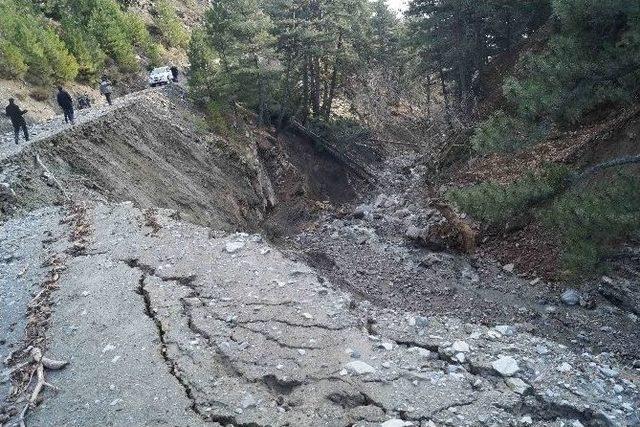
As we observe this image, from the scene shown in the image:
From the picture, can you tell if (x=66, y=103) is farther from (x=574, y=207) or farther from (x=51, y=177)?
(x=574, y=207)

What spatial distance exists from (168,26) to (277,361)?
133 feet

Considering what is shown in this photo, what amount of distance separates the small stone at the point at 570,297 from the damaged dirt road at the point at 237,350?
82.1 inches

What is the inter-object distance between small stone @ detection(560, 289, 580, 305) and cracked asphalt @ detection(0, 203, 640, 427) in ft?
12.2

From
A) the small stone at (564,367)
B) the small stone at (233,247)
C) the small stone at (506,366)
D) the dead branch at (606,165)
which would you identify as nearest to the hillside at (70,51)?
the small stone at (233,247)

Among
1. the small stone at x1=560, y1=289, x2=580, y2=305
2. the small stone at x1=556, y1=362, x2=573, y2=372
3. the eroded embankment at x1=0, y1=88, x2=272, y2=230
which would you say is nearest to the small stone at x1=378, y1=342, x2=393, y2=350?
the small stone at x1=556, y1=362, x2=573, y2=372

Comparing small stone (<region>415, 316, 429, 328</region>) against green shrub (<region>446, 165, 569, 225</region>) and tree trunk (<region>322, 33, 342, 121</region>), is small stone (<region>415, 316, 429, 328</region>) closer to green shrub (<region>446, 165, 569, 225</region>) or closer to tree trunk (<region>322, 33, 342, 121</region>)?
green shrub (<region>446, 165, 569, 225</region>)

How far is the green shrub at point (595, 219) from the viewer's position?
21.9 feet

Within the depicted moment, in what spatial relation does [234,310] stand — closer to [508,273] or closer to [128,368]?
[128,368]

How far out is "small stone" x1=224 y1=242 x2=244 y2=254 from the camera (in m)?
8.52

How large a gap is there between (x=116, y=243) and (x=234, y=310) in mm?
3563

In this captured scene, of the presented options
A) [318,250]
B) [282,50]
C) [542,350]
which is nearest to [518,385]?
[542,350]

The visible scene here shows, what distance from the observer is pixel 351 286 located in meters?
11.4

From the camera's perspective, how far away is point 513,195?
816 cm

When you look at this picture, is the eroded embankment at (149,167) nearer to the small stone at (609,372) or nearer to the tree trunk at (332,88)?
the tree trunk at (332,88)
